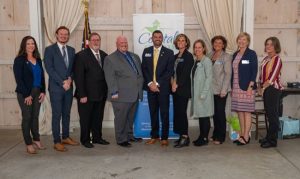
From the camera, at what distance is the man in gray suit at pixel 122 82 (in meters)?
4.73

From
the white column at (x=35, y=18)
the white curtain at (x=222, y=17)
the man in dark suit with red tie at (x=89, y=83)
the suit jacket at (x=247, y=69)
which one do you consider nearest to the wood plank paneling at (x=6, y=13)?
the white column at (x=35, y=18)

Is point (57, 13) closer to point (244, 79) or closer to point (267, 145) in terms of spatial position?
point (244, 79)

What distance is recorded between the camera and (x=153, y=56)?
4.90 metres

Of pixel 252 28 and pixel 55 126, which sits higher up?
pixel 252 28

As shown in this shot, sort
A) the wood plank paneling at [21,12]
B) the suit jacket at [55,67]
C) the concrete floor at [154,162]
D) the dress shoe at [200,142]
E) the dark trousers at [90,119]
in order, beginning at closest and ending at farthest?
Answer: the concrete floor at [154,162]
the suit jacket at [55,67]
the dark trousers at [90,119]
the dress shoe at [200,142]
the wood plank paneling at [21,12]

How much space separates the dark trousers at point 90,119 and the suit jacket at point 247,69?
1.96 meters

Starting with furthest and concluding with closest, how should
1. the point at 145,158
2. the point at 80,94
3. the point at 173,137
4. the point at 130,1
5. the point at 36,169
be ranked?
the point at 130,1
the point at 173,137
the point at 80,94
the point at 145,158
the point at 36,169

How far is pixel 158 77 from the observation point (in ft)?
15.9

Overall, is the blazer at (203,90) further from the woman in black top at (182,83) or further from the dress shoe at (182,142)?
the dress shoe at (182,142)

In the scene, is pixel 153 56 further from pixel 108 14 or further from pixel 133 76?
pixel 108 14

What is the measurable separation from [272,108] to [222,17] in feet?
5.84

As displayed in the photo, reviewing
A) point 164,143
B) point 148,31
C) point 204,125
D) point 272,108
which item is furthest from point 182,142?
point 148,31

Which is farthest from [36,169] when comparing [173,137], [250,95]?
[250,95]

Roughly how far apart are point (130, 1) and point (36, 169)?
326 cm
